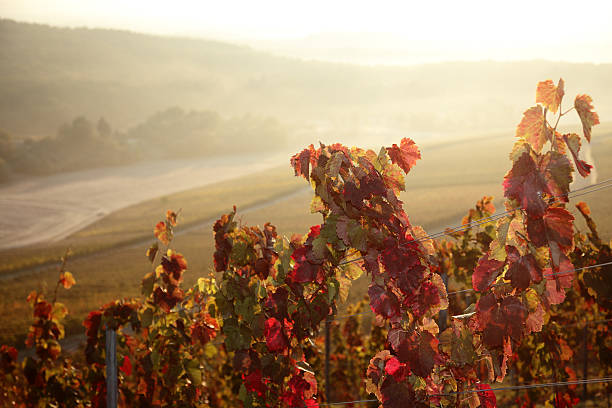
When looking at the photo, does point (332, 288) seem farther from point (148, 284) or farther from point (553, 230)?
point (148, 284)

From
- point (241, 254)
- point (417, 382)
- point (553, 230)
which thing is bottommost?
point (417, 382)

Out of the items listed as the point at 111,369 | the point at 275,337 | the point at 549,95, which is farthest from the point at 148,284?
the point at 549,95

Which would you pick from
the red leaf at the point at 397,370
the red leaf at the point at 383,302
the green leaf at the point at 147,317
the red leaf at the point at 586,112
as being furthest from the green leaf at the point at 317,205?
the green leaf at the point at 147,317

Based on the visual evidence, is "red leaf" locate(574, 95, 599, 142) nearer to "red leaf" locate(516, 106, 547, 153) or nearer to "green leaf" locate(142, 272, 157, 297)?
"red leaf" locate(516, 106, 547, 153)

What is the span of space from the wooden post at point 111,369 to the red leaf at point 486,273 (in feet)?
11.0

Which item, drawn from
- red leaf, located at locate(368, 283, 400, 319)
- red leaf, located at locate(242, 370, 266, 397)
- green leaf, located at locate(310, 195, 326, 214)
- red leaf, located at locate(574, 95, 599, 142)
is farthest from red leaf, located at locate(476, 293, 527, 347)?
red leaf, located at locate(242, 370, 266, 397)

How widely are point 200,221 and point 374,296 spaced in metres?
38.9

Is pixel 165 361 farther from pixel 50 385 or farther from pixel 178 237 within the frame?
pixel 178 237

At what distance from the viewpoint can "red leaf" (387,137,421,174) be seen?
2795mm

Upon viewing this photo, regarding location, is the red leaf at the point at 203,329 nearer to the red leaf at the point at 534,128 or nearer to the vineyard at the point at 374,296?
the vineyard at the point at 374,296

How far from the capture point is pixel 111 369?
446cm

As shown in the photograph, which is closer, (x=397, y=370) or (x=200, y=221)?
(x=397, y=370)

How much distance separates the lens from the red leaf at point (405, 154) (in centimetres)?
279

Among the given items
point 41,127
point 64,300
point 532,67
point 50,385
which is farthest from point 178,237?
point 532,67
